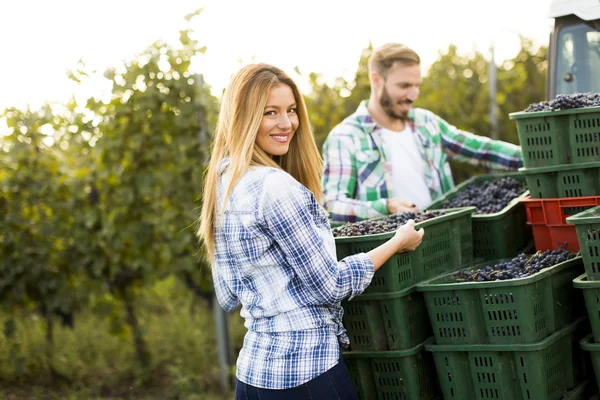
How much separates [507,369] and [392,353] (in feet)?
1.31

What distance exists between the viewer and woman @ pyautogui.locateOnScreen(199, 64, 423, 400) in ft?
8.40

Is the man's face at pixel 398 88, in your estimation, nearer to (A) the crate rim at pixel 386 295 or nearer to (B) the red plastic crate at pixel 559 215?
(B) the red plastic crate at pixel 559 215

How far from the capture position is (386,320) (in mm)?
3012

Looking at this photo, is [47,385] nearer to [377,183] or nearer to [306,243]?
[377,183]

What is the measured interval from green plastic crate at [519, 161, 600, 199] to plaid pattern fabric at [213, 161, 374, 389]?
104 centimetres

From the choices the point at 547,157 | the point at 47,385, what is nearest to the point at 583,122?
the point at 547,157

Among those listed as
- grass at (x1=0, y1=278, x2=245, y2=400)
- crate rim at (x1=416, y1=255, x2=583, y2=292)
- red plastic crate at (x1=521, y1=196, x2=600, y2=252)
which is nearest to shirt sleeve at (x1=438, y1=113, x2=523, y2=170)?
red plastic crate at (x1=521, y1=196, x2=600, y2=252)

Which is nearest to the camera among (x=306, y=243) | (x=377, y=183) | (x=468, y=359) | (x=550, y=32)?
(x=306, y=243)

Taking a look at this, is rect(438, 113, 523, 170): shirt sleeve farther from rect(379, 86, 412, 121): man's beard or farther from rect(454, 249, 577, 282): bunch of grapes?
rect(454, 249, 577, 282): bunch of grapes

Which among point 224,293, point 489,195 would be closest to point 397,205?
point 489,195

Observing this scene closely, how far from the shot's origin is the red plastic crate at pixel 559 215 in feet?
10.9

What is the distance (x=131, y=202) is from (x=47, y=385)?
57.6 inches

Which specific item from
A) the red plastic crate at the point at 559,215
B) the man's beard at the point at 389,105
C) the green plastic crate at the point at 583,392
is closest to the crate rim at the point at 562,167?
the red plastic crate at the point at 559,215

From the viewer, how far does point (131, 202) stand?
553 cm
